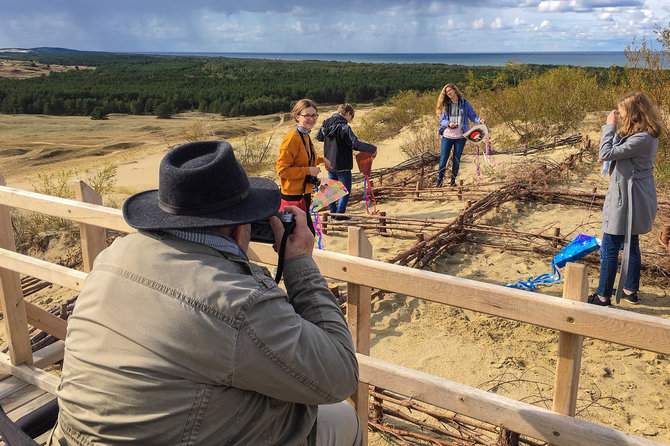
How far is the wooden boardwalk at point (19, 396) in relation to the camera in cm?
305

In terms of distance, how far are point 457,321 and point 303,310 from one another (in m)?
3.46

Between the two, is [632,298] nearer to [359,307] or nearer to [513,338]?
[513,338]

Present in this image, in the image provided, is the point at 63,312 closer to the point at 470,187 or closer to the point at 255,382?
the point at 255,382

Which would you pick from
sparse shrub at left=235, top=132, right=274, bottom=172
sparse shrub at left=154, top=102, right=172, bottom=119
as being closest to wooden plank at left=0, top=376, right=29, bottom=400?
sparse shrub at left=235, top=132, right=274, bottom=172

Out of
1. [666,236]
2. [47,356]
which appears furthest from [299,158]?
[666,236]

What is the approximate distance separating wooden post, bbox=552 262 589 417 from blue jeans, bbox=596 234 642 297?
3.05m

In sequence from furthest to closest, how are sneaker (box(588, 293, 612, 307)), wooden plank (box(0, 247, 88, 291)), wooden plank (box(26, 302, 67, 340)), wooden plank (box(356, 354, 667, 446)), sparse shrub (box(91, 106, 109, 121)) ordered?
sparse shrub (box(91, 106, 109, 121)) < sneaker (box(588, 293, 612, 307)) < wooden plank (box(26, 302, 67, 340)) < wooden plank (box(0, 247, 88, 291)) < wooden plank (box(356, 354, 667, 446))

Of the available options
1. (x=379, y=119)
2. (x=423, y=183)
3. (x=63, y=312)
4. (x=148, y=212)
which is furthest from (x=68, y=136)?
(x=148, y=212)

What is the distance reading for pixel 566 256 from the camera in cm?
481

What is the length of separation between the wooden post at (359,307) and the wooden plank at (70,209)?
1083 millimetres

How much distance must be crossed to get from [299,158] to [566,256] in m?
2.64

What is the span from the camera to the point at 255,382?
1.42 meters

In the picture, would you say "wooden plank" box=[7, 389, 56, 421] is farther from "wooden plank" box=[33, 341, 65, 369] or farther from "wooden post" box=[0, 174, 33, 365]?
"wooden plank" box=[33, 341, 65, 369]

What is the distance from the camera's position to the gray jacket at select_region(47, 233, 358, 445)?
1.38 m
